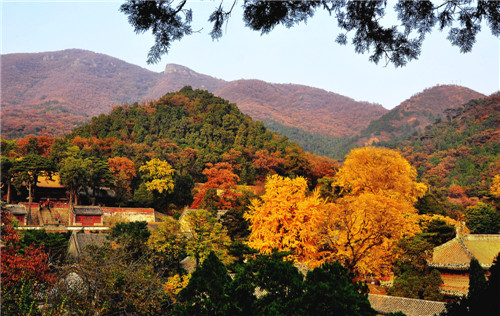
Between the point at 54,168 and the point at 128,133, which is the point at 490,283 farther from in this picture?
the point at 128,133

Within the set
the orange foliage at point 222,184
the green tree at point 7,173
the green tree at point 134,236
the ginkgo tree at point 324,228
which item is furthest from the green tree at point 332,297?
the green tree at point 7,173

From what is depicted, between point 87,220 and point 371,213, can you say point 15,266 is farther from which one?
point 87,220

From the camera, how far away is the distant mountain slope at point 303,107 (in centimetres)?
13025

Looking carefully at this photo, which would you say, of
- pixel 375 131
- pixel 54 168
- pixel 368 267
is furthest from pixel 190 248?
pixel 375 131

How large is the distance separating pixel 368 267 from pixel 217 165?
23.7 meters

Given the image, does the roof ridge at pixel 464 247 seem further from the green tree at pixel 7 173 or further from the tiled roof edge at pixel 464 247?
the green tree at pixel 7 173

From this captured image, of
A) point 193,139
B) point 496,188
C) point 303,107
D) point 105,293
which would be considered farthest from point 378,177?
point 303,107

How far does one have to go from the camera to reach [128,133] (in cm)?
4894

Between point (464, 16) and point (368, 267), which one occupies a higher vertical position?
point (464, 16)

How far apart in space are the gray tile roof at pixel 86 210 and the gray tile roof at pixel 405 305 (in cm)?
2172

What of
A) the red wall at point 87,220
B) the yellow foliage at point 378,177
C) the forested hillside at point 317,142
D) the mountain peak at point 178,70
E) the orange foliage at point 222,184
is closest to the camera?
the yellow foliage at point 378,177

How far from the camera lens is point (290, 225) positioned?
55.3ft

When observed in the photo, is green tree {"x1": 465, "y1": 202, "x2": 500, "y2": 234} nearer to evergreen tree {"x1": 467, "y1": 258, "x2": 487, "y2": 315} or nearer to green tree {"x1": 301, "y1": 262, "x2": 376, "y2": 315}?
evergreen tree {"x1": 467, "y1": 258, "x2": 487, "y2": 315}

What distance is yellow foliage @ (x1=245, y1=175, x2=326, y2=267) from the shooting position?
1666cm
